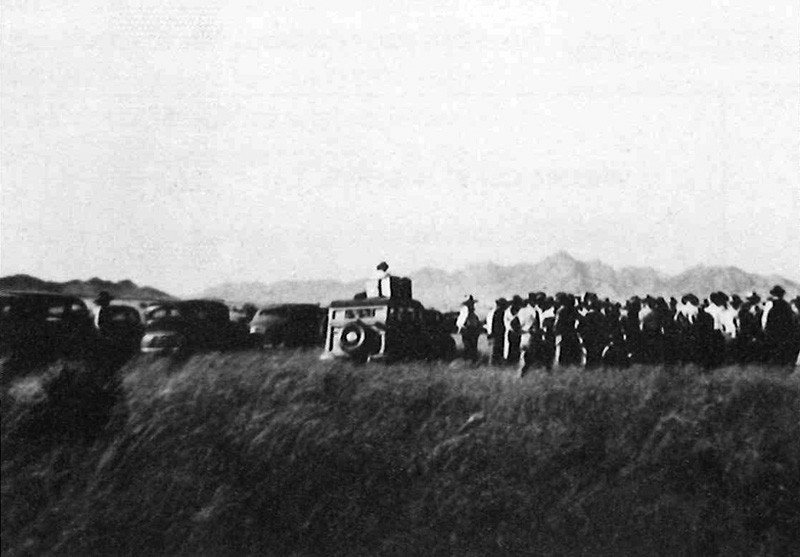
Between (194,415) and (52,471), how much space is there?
1.94m

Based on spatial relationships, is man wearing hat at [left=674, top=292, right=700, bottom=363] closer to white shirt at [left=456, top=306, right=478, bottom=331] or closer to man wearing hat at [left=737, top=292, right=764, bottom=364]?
→ man wearing hat at [left=737, top=292, right=764, bottom=364]

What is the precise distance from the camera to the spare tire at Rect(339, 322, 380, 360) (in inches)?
574

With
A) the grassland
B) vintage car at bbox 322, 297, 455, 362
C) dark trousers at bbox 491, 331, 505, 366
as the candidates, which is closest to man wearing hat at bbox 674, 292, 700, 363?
the grassland

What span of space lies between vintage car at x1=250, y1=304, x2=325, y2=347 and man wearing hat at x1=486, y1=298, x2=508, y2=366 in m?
5.81

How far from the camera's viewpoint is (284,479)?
11.0 m

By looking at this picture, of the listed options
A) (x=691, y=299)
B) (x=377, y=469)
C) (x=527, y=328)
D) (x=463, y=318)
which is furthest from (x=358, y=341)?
(x=691, y=299)

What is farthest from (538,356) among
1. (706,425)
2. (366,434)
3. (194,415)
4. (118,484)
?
(118,484)

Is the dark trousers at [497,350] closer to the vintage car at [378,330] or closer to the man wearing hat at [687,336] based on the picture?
the vintage car at [378,330]

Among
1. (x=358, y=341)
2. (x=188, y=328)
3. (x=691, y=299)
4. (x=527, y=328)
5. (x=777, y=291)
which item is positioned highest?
(x=777, y=291)

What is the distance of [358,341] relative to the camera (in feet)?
47.9

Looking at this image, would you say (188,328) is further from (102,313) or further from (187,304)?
(102,313)

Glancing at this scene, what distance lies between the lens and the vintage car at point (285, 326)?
63.2 feet

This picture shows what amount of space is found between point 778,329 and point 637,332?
244cm

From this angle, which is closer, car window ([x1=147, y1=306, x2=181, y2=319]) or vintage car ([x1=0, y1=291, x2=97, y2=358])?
vintage car ([x1=0, y1=291, x2=97, y2=358])
